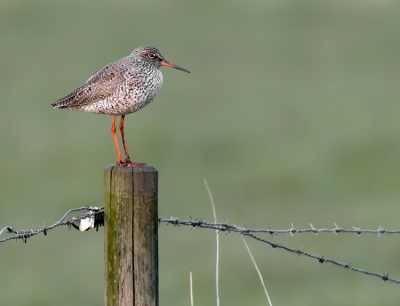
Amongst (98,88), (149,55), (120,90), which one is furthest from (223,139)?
(120,90)

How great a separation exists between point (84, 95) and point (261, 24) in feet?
85.6

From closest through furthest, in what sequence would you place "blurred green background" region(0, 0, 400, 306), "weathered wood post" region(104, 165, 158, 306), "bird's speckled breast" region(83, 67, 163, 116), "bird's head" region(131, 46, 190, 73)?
1. "weathered wood post" region(104, 165, 158, 306)
2. "bird's speckled breast" region(83, 67, 163, 116)
3. "bird's head" region(131, 46, 190, 73)
4. "blurred green background" region(0, 0, 400, 306)

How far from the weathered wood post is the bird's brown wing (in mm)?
1870

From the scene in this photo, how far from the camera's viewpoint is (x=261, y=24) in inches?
1266

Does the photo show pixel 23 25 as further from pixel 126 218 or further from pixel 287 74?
pixel 126 218

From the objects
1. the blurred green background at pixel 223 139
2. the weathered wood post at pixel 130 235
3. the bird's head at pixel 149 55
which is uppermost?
the blurred green background at pixel 223 139

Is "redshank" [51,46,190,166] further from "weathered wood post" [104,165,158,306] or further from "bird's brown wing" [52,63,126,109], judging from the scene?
"weathered wood post" [104,165,158,306]

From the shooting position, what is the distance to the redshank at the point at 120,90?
643cm

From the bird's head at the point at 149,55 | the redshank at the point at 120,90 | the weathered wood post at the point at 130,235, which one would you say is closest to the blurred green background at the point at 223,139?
the bird's head at the point at 149,55

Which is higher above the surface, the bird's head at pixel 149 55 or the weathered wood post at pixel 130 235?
the bird's head at pixel 149 55

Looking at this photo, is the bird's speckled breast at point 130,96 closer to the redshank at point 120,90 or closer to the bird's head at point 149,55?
the redshank at point 120,90

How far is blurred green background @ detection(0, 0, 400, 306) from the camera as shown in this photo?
484 inches

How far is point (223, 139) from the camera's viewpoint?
1925 cm

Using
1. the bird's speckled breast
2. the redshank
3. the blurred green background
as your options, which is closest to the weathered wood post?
the redshank
